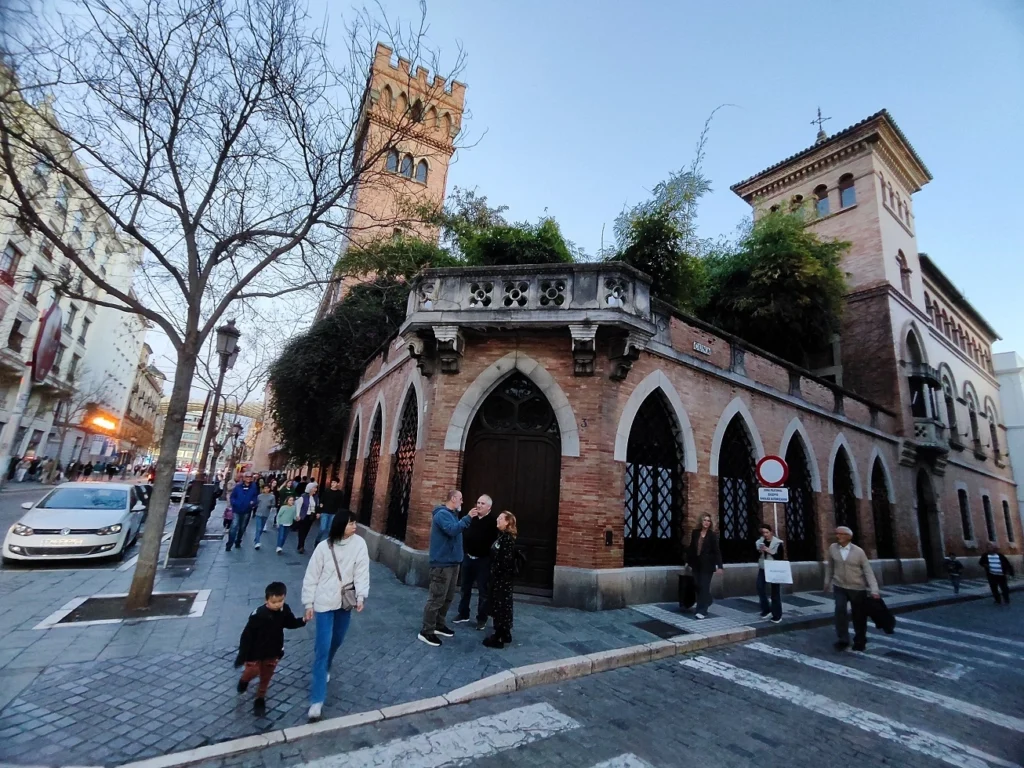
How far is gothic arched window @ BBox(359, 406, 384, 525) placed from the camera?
520 inches

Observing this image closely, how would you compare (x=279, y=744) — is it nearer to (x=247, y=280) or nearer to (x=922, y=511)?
(x=247, y=280)

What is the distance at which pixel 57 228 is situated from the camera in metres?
7.09

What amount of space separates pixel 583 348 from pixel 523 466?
8.04 feet

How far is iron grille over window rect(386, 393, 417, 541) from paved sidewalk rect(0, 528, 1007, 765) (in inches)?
89.3

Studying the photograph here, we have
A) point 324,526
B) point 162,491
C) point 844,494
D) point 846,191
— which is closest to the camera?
point 162,491

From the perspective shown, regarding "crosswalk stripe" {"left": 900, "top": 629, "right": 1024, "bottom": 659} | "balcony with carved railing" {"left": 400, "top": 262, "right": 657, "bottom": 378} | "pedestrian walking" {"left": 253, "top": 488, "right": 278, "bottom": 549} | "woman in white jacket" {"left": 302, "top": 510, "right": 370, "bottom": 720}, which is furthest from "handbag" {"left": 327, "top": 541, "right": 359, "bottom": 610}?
"crosswalk stripe" {"left": 900, "top": 629, "right": 1024, "bottom": 659}

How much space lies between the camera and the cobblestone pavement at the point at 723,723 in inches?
134

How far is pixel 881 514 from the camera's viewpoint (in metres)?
15.9

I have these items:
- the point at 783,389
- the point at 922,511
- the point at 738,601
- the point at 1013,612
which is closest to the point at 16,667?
the point at 738,601

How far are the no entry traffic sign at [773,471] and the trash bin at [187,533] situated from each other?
36.3ft

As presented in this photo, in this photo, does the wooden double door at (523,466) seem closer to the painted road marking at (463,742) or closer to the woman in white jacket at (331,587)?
the painted road marking at (463,742)

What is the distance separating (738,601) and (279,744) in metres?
8.95

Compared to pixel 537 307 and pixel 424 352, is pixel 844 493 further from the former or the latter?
pixel 424 352

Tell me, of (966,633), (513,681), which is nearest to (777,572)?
(966,633)
